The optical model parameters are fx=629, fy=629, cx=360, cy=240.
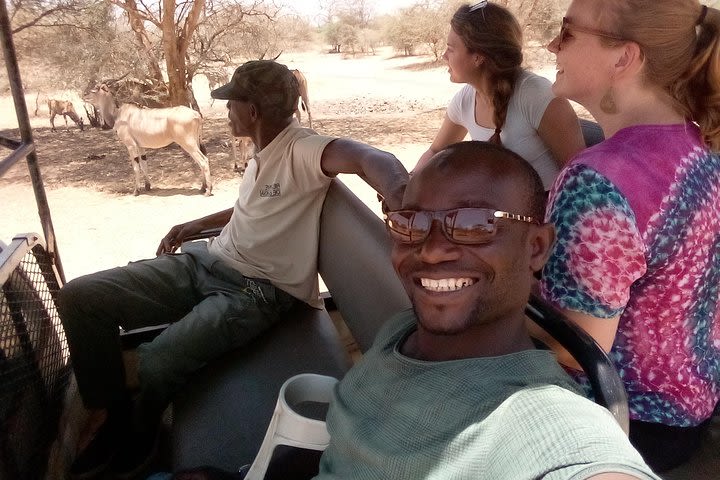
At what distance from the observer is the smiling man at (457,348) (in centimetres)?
101

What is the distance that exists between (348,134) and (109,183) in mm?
4741

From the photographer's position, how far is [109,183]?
10.4 m

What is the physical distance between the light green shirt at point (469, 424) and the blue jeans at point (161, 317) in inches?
43.2

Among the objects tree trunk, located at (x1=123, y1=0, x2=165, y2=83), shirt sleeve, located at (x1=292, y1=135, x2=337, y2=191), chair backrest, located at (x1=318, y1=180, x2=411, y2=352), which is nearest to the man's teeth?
chair backrest, located at (x1=318, y1=180, x2=411, y2=352)

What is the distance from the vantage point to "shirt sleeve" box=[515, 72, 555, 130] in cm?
261

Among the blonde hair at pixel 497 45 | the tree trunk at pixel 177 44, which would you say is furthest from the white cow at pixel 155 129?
the blonde hair at pixel 497 45

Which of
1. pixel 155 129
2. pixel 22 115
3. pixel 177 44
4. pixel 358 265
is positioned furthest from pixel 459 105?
pixel 177 44

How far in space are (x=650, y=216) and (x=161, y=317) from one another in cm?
199

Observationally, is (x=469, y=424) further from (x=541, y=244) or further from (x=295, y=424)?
(x=295, y=424)

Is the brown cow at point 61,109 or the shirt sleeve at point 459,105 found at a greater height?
the shirt sleeve at point 459,105

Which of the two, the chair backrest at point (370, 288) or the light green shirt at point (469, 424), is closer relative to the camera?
the light green shirt at point (469, 424)

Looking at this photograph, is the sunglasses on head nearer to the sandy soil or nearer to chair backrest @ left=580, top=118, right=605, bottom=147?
chair backrest @ left=580, top=118, right=605, bottom=147

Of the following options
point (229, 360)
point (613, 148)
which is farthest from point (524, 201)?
point (229, 360)

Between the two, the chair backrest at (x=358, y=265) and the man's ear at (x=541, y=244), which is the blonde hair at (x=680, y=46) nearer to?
the man's ear at (x=541, y=244)
